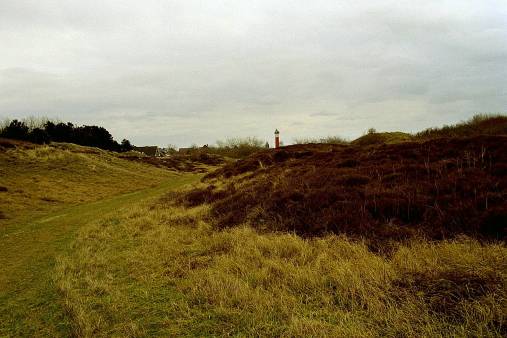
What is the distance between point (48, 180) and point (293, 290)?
94.8 ft

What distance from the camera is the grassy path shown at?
16.9 ft

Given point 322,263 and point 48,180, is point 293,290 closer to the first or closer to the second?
point 322,263

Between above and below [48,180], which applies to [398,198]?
above

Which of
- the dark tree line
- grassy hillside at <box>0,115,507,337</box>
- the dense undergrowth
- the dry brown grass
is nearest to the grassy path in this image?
grassy hillside at <box>0,115,507,337</box>

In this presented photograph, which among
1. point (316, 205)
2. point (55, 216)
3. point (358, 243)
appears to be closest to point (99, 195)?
point (55, 216)

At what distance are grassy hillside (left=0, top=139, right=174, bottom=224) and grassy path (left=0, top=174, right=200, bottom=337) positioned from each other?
178 inches

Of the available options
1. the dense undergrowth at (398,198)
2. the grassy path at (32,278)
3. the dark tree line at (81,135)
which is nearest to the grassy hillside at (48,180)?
the grassy path at (32,278)

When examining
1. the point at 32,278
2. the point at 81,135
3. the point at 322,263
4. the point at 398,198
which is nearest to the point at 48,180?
the point at 32,278

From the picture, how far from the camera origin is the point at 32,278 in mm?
7234

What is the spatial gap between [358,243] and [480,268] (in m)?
2.34

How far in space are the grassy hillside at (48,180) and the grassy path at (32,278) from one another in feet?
14.8

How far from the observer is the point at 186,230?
1016 centimetres

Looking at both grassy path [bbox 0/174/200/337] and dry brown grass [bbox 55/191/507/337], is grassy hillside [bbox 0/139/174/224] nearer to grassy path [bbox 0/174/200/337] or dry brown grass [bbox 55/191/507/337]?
grassy path [bbox 0/174/200/337]

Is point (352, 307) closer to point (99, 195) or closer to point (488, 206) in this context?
point (488, 206)
